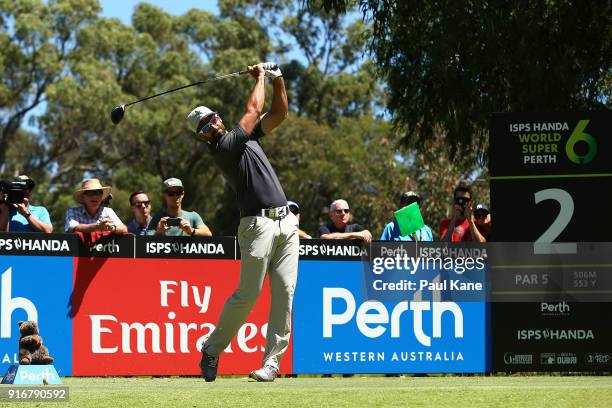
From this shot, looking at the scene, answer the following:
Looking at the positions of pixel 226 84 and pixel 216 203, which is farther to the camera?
pixel 216 203

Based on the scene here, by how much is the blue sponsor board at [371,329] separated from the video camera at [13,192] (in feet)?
9.11

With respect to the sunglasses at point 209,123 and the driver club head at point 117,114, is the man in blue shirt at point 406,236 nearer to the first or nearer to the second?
the driver club head at point 117,114

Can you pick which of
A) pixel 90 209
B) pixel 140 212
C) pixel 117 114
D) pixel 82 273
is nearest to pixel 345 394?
pixel 82 273

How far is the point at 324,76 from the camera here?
5878 cm

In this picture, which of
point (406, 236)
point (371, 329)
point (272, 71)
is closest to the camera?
point (272, 71)

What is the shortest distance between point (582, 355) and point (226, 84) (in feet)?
126

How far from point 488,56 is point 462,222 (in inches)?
186

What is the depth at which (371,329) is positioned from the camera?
12195 mm

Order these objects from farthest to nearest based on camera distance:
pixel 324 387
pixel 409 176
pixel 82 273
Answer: pixel 409 176 → pixel 82 273 → pixel 324 387

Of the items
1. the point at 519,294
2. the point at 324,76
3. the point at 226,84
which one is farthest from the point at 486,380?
the point at 324,76

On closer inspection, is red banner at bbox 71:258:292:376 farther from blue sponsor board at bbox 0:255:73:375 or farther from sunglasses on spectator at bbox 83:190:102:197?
sunglasses on spectator at bbox 83:190:102:197

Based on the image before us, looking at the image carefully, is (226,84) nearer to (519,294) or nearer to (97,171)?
(97,171)

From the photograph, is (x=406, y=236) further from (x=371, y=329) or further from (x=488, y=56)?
(x=488, y=56)

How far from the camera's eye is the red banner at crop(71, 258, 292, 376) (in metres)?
11.7
